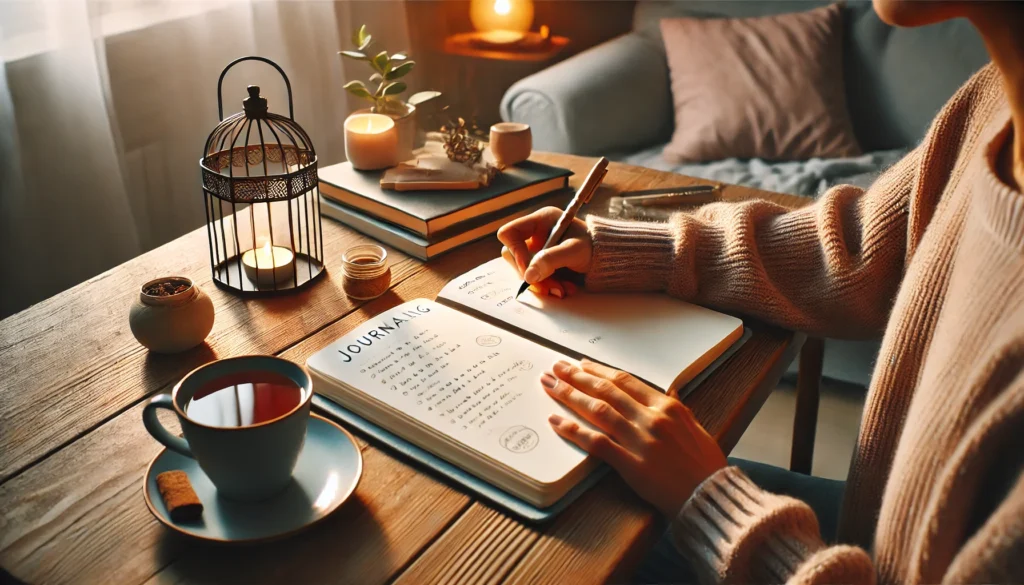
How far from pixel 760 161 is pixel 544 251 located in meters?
1.47

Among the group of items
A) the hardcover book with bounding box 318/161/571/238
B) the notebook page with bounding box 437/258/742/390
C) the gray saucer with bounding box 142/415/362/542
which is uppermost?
the hardcover book with bounding box 318/161/571/238

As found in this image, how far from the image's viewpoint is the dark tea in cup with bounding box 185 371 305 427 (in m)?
0.59

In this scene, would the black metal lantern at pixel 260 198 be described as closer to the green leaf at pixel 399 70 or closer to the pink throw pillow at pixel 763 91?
the green leaf at pixel 399 70

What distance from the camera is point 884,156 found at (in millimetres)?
2199

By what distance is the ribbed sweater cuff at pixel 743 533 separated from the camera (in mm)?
610

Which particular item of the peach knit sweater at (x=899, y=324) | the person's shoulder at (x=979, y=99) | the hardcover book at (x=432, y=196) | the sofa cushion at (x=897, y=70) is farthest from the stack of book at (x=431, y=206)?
the sofa cushion at (x=897, y=70)

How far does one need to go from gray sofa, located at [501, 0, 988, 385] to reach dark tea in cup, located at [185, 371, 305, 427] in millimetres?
1648

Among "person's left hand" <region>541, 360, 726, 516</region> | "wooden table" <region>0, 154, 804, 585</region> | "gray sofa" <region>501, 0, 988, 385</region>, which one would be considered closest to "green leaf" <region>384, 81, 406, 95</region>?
"wooden table" <region>0, 154, 804, 585</region>

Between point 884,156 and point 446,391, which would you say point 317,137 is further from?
point 446,391

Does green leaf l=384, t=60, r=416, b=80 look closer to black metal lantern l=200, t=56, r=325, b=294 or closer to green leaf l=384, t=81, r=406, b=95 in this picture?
green leaf l=384, t=81, r=406, b=95

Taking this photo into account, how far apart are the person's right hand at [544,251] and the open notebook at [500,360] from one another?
0.06 ft

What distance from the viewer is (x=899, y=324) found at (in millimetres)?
735

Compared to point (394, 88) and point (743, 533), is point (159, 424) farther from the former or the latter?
point (394, 88)

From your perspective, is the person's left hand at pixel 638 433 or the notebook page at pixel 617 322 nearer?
the person's left hand at pixel 638 433
